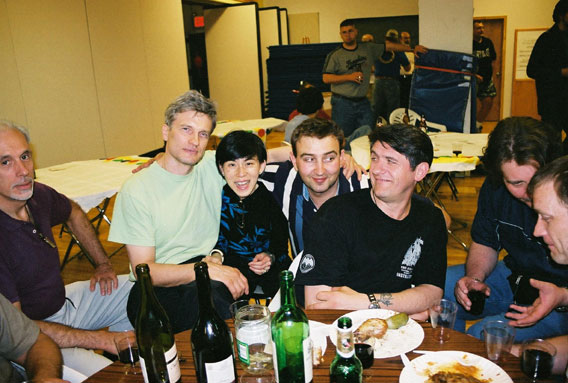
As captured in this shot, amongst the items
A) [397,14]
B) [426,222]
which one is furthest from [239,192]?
[397,14]

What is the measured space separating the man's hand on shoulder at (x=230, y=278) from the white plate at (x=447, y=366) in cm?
97

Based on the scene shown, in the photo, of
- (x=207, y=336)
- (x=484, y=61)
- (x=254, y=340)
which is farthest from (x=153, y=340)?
(x=484, y=61)

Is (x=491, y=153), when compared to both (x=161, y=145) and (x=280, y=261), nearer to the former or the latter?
(x=280, y=261)

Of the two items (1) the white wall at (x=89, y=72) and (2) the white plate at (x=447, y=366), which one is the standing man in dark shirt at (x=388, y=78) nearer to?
(1) the white wall at (x=89, y=72)

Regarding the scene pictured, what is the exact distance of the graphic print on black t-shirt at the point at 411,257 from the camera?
5.78 feet

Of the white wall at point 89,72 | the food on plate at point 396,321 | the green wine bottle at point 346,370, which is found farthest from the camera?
the white wall at point 89,72

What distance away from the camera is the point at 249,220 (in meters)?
2.21

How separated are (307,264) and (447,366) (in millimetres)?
697

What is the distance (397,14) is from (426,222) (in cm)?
977

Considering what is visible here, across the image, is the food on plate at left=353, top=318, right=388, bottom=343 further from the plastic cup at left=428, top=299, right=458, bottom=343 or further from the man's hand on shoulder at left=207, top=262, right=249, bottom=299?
the man's hand on shoulder at left=207, top=262, right=249, bottom=299

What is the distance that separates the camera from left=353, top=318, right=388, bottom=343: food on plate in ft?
4.16

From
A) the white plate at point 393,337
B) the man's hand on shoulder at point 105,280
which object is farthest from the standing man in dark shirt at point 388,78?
the white plate at point 393,337

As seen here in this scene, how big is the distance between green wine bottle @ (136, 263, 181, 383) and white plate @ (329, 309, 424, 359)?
47cm

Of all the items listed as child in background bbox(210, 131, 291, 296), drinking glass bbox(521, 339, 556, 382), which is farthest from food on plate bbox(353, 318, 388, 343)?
child in background bbox(210, 131, 291, 296)
